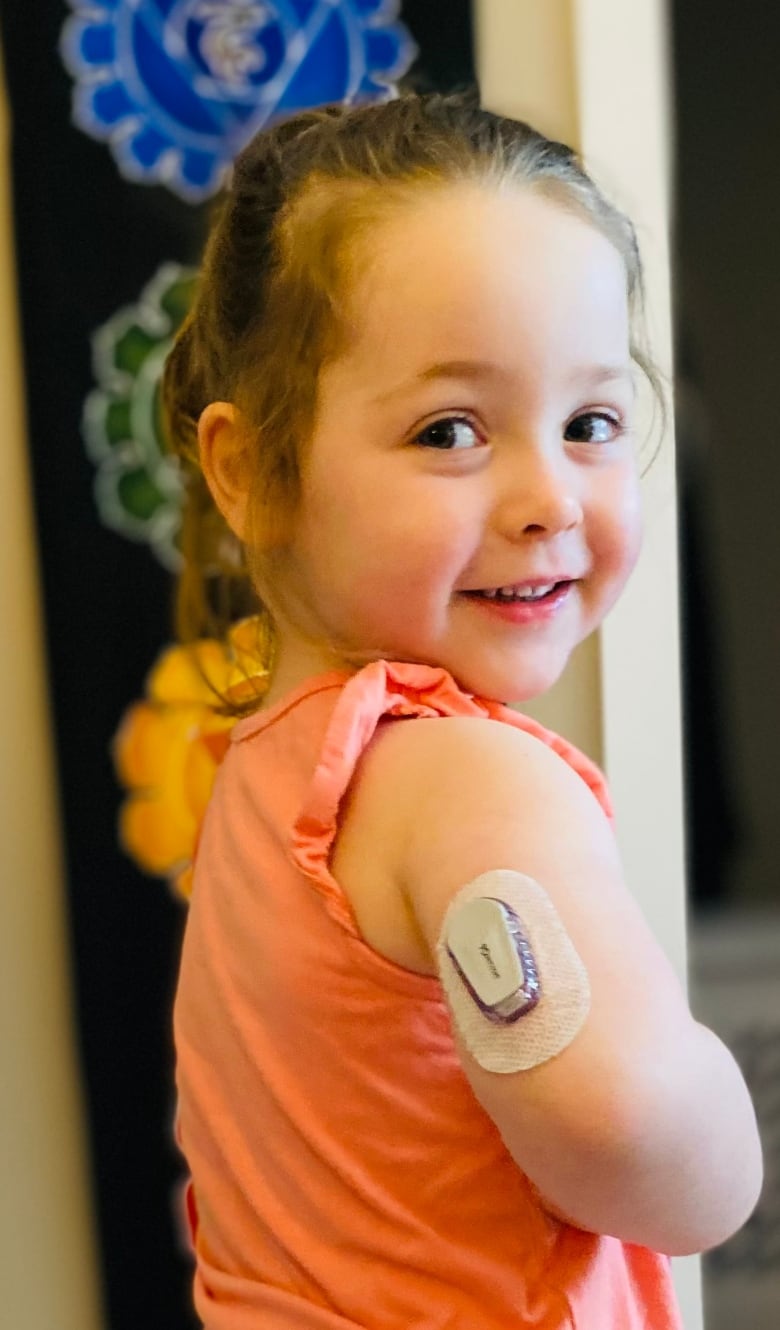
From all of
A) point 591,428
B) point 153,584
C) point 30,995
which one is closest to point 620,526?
point 591,428

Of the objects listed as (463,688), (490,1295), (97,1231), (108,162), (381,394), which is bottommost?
(97,1231)

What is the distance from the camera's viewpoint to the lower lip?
1.91ft

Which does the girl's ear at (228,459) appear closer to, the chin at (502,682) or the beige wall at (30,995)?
the chin at (502,682)

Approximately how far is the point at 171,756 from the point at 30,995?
23cm

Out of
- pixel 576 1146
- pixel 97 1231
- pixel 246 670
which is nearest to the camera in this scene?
pixel 576 1146

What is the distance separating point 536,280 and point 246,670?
0.45 m

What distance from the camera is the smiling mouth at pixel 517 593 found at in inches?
22.9

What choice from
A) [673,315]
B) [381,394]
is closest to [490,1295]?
[381,394]

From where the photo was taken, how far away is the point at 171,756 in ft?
3.25

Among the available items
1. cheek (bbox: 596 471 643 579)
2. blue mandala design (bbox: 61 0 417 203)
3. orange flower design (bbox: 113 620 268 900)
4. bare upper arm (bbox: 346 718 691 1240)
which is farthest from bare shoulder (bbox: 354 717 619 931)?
blue mandala design (bbox: 61 0 417 203)

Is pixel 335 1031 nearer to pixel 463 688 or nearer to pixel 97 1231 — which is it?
pixel 463 688

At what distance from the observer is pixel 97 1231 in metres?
1.03

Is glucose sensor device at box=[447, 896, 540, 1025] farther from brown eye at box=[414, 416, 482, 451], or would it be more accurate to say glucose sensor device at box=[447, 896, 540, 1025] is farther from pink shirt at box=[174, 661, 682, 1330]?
brown eye at box=[414, 416, 482, 451]

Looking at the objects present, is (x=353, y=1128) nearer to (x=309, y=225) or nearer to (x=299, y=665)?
(x=299, y=665)
